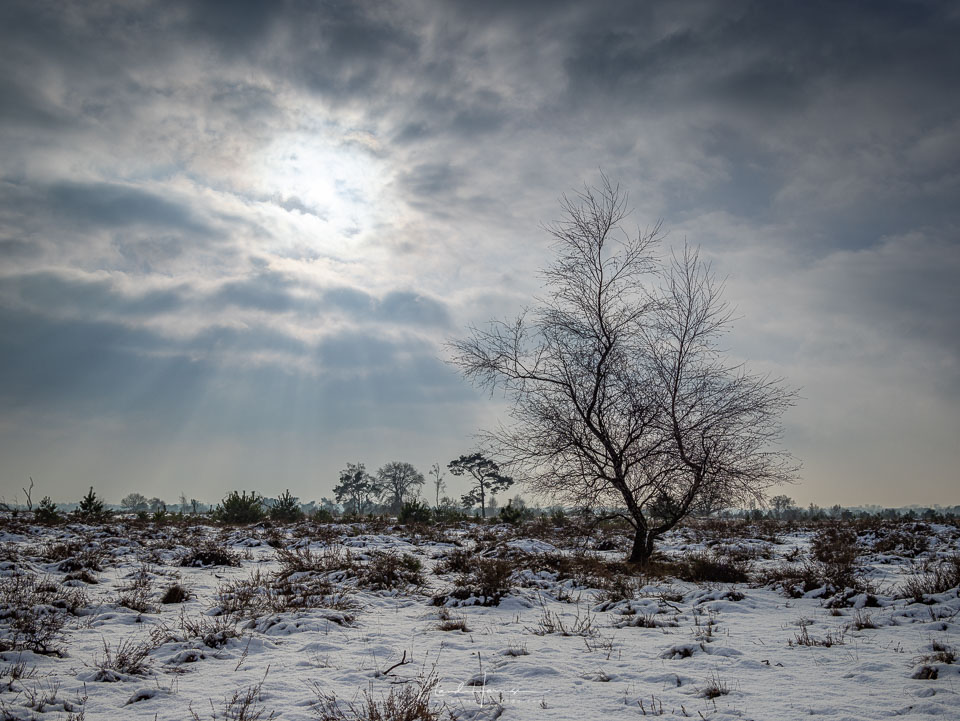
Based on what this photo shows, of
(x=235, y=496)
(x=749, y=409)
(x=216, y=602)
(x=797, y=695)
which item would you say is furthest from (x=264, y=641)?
(x=235, y=496)

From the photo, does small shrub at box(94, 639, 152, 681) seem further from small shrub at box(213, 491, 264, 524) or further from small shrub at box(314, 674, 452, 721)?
small shrub at box(213, 491, 264, 524)

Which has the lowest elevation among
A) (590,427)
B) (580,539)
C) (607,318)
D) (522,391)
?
(580,539)

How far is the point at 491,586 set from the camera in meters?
8.62

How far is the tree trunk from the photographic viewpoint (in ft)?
40.3

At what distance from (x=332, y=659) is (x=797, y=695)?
4.18 metres

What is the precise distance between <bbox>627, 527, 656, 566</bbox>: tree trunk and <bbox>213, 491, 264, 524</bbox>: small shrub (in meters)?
17.2

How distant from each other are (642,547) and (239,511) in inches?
700

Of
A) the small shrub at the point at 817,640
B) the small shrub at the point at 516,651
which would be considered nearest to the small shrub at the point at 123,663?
the small shrub at the point at 516,651

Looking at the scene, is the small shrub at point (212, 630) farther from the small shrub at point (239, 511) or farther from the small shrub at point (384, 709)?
the small shrub at point (239, 511)

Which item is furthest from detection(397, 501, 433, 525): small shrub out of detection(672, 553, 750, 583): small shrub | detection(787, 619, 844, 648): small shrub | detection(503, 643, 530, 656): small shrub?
detection(787, 619, 844, 648): small shrub

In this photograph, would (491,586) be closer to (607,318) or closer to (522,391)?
(522,391)

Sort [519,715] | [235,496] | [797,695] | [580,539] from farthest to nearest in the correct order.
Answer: [235,496]
[580,539]
[797,695]
[519,715]

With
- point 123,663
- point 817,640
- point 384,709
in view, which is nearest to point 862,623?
point 817,640

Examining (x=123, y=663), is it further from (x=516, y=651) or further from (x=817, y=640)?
(x=817, y=640)
